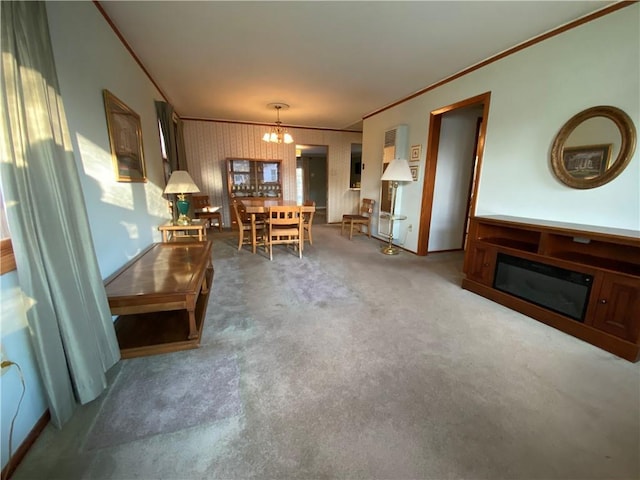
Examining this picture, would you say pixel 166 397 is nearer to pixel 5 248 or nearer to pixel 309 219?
pixel 5 248

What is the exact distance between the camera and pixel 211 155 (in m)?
6.14

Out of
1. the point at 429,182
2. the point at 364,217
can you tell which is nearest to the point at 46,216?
the point at 429,182

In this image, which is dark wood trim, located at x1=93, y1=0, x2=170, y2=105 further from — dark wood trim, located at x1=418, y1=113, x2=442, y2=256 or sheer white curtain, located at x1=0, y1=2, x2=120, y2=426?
dark wood trim, located at x1=418, y1=113, x2=442, y2=256

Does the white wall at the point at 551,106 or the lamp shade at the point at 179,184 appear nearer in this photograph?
the white wall at the point at 551,106

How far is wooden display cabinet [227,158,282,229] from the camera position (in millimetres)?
6309

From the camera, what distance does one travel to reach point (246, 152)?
6355 mm

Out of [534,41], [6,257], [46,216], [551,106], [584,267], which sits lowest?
[584,267]

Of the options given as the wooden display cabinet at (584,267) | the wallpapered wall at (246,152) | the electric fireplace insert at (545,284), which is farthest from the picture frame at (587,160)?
the wallpapered wall at (246,152)

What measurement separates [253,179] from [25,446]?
19.3ft

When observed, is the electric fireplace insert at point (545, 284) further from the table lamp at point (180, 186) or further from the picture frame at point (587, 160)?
the table lamp at point (180, 186)

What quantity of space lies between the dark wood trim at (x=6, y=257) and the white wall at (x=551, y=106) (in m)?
3.78

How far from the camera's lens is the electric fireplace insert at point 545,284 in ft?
6.72

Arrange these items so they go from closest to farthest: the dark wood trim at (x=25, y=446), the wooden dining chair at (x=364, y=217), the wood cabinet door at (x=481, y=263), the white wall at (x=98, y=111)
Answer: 1. the dark wood trim at (x=25, y=446)
2. the white wall at (x=98, y=111)
3. the wood cabinet door at (x=481, y=263)
4. the wooden dining chair at (x=364, y=217)

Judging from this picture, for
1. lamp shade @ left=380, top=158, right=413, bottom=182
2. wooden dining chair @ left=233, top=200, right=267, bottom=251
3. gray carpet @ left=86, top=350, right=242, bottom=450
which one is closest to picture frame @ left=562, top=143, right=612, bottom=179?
lamp shade @ left=380, top=158, right=413, bottom=182
